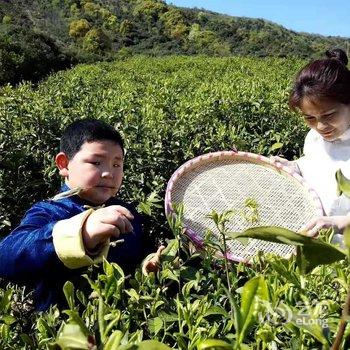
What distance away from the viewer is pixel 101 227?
125cm

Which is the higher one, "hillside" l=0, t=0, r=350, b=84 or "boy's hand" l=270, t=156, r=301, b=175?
"hillside" l=0, t=0, r=350, b=84

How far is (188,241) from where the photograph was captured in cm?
146

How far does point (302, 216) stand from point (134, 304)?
1.19m

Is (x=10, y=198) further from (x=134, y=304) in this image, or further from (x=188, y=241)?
(x=134, y=304)

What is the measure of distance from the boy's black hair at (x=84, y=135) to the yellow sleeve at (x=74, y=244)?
0.58 meters

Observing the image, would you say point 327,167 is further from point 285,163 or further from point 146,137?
point 146,137

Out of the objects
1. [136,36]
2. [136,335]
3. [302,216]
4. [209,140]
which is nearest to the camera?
[136,335]

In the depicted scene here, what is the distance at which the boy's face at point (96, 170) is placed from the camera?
5.80ft

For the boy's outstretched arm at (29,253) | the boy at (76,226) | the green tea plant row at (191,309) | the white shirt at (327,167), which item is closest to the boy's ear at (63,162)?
the boy at (76,226)

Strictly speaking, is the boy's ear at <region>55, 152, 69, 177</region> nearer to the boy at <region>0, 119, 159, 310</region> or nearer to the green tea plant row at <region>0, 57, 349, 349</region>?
the boy at <region>0, 119, 159, 310</region>

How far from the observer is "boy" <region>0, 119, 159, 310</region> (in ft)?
4.15

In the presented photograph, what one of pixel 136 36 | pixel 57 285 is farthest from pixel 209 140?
pixel 136 36

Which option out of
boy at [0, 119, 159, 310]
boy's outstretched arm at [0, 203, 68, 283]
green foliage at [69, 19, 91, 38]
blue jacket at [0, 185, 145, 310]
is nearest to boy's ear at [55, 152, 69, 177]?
boy at [0, 119, 159, 310]

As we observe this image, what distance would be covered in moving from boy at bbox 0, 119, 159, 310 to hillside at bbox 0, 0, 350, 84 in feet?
73.7
